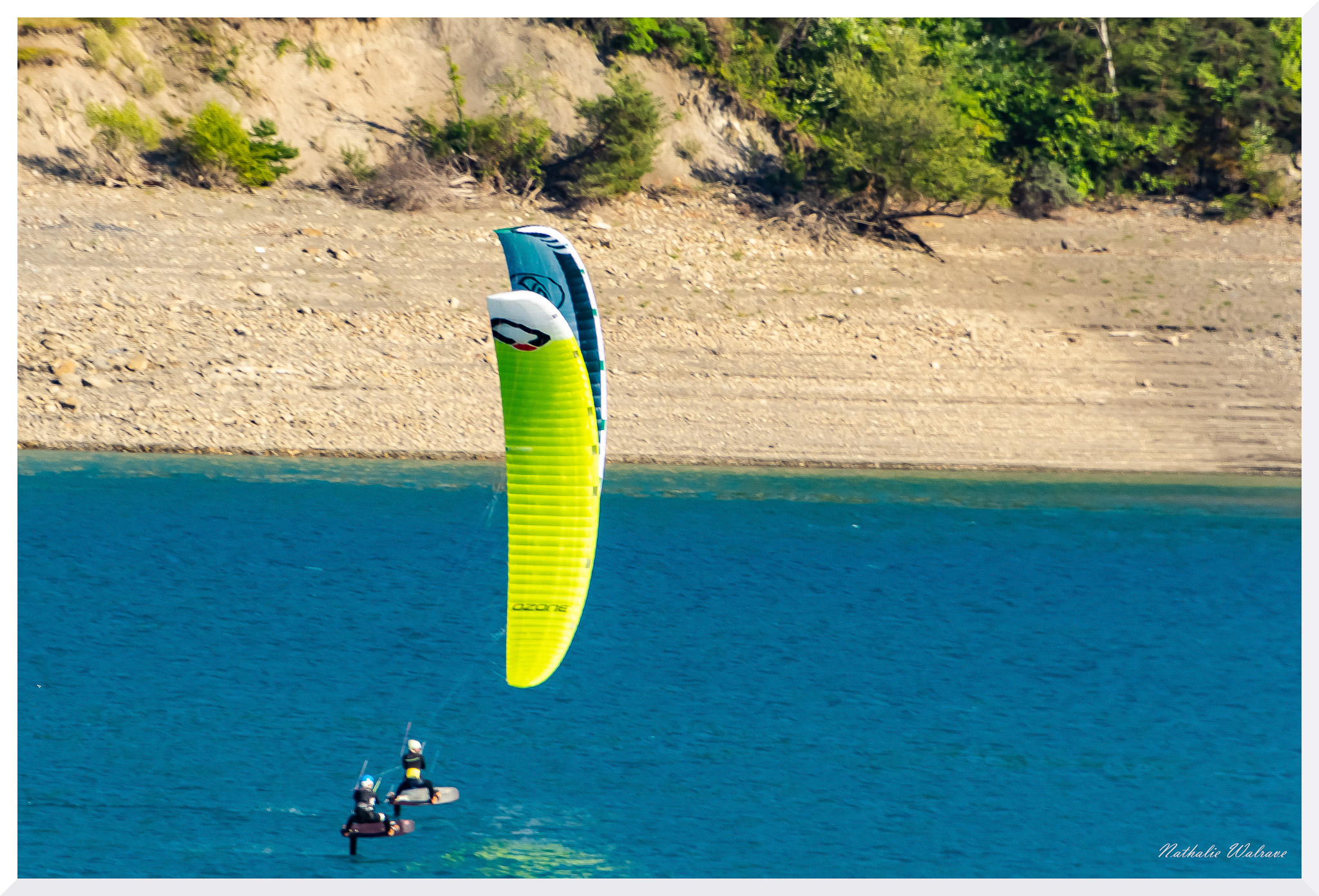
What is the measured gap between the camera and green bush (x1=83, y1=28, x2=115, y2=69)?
52.7m

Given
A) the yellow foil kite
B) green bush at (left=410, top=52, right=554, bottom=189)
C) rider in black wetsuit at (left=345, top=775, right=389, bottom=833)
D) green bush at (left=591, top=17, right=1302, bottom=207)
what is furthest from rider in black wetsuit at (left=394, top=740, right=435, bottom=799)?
green bush at (left=591, top=17, right=1302, bottom=207)

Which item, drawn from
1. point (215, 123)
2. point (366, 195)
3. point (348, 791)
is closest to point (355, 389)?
point (366, 195)

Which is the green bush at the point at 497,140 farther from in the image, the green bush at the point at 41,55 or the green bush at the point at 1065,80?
the green bush at the point at 41,55

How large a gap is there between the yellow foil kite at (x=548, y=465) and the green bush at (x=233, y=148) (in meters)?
35.6

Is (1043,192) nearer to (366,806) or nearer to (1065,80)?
(1065,80)

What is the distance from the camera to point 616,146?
5334cm

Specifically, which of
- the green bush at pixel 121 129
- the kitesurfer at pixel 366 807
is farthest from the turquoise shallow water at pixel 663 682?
the green bush at pixel 121 129

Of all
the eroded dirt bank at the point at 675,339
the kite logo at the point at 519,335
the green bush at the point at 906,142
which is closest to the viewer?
the kite logo at the point at 519,335

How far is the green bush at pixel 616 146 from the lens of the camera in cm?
5331

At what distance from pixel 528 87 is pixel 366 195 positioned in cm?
827

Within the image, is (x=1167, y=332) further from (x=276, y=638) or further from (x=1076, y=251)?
(x=276, y=638)

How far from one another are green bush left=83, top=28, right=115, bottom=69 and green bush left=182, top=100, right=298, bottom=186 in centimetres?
416
